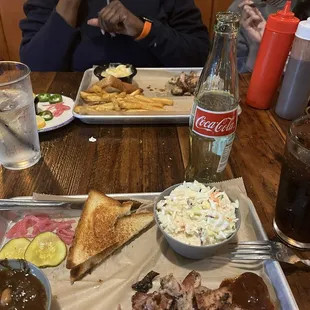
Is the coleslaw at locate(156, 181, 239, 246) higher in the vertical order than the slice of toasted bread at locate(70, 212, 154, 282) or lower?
higher

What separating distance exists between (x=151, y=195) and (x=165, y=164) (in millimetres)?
252

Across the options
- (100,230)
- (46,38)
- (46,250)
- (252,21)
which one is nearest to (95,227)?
(100,230)

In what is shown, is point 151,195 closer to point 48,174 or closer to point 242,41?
point 48,174

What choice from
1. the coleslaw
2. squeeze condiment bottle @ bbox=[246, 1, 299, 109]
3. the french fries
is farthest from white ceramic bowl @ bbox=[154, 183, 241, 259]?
squeeze condiment bottle @ bbox=[246, 1, 299, 109]

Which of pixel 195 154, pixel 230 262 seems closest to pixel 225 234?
pixel 230 262

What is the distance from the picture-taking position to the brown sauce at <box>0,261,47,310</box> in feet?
2.85

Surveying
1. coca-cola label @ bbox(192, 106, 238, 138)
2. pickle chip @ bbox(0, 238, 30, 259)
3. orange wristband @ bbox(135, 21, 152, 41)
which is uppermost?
coca-cola label @ bbox(192, 106, 238, 138)

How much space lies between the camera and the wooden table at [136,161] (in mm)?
1370

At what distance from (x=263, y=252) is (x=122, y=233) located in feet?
1.49

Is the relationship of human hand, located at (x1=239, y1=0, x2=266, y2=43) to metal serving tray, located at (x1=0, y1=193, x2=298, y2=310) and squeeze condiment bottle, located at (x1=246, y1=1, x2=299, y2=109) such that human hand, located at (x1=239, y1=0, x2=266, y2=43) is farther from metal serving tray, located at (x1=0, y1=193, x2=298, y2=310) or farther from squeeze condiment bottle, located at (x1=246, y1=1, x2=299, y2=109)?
metal serving tray, located at (x1=0, y1=193, x2=298, y2=310)

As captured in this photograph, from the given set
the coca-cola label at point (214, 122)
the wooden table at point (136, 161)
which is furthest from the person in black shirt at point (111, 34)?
the coca-cola label at point (214, 122)

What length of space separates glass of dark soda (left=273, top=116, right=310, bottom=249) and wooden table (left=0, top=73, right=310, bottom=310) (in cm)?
5

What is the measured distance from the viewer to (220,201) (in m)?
1.16

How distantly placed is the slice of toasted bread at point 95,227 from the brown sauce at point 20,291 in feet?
0.48
